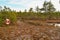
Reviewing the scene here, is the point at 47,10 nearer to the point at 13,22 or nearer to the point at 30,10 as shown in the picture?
the point at 30,10

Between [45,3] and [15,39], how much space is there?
40318 millimetres

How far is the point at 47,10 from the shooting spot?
50250 millimetres

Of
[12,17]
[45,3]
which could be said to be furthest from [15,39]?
Answer: [45,3]

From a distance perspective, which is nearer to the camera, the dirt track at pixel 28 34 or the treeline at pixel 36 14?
the dirt track at pixel 28 34

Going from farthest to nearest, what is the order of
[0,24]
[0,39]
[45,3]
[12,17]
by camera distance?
[45,3], [12,17], [0,24], [0,39]

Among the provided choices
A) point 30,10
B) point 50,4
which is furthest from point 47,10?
point 30,10

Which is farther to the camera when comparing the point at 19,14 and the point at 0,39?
the point at 19,14

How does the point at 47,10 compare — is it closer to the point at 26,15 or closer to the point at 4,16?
the point at 26,15

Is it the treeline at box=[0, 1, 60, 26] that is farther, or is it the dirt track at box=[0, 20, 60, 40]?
the treeline at box=[0, 1, 60, 26]

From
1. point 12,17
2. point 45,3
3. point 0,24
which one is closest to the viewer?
point 0,24

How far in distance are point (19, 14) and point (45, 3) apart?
356 inches

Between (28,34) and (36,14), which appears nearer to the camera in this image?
(28,34)

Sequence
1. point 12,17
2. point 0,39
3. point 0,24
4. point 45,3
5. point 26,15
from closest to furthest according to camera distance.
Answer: point 0,39
point 0,24
point 12,17
point 26,15
point 45,3

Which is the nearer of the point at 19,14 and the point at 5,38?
the point at 5,38
